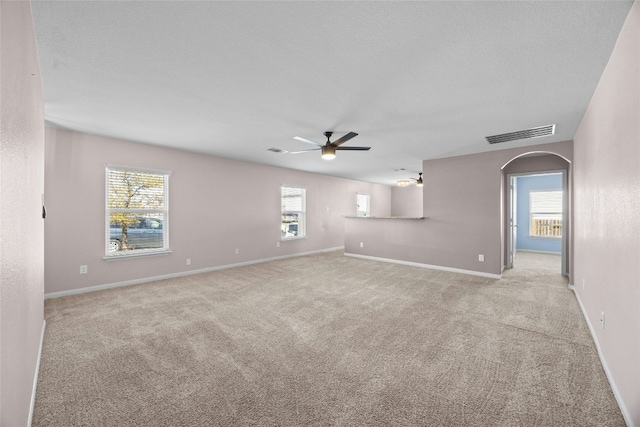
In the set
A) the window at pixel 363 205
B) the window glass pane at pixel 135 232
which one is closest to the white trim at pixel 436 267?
the window at pixel 363 205

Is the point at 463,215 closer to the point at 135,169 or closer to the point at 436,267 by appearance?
the point at 436,267

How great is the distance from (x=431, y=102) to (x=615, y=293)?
2217 millimetres

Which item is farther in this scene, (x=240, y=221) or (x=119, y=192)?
(x=240, y=221)

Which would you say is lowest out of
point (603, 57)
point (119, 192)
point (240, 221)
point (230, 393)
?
point (230, 393)

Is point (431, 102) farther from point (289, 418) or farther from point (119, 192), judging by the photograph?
point (119, 192)

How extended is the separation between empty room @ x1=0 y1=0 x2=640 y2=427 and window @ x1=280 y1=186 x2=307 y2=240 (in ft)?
7.46

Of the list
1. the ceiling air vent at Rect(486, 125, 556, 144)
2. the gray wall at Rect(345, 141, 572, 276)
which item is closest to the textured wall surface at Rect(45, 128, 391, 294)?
the gray wall at Rect(345, 141, 572, 276)

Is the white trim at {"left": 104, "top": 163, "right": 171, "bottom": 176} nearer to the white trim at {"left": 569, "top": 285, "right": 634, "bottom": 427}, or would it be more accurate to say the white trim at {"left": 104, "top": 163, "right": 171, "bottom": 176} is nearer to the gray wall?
the gray wall

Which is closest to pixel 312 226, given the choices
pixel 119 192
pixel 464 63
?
pixel 119 192

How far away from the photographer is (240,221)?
6.08m

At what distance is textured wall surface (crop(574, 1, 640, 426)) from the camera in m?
1.50

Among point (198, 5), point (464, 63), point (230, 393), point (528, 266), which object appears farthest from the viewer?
point (528, 266)

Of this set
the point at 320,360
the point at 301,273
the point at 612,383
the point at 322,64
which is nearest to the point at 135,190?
the point at 301,273

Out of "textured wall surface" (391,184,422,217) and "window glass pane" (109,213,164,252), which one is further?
"textured wall surface" (391,184,422,217)
